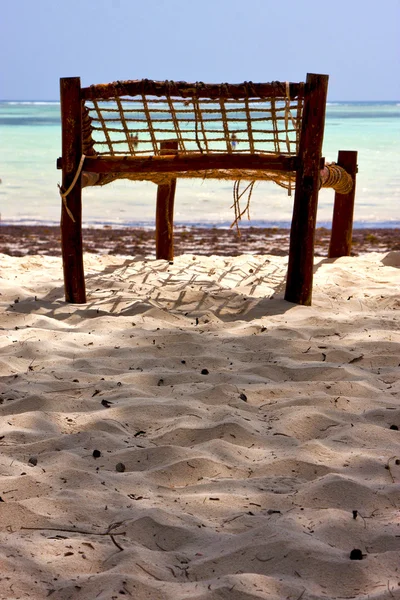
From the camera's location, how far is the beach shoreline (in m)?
8.17

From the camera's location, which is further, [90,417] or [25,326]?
[25,326]

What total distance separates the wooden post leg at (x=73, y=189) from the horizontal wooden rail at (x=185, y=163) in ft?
0.41

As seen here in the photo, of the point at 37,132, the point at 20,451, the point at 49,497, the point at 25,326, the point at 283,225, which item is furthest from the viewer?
the point at 37,132

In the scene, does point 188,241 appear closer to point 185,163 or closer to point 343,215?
point 343,215

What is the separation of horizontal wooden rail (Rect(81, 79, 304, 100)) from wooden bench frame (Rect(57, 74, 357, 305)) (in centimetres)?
3

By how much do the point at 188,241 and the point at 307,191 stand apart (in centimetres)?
458

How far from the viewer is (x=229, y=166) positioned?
4.64m

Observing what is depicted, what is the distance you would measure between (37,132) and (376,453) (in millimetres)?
33589

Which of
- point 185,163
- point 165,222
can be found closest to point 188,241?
point 165,222

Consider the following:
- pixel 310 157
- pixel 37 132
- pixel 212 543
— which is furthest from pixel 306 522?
pixel 37 132

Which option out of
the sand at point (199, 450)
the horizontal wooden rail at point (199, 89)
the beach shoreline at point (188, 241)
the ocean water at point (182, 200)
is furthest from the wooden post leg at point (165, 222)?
the ocean water at point (182, 200)

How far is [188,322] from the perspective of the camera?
4.29 m

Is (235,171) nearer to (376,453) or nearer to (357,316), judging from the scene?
(357,316)

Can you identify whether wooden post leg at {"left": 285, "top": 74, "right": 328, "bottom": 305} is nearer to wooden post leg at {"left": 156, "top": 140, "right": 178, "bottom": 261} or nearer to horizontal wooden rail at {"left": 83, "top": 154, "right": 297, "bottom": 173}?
horizontal wooden rail at {"left": 83, "top": 154, "right": 297, "bottom": 173}
